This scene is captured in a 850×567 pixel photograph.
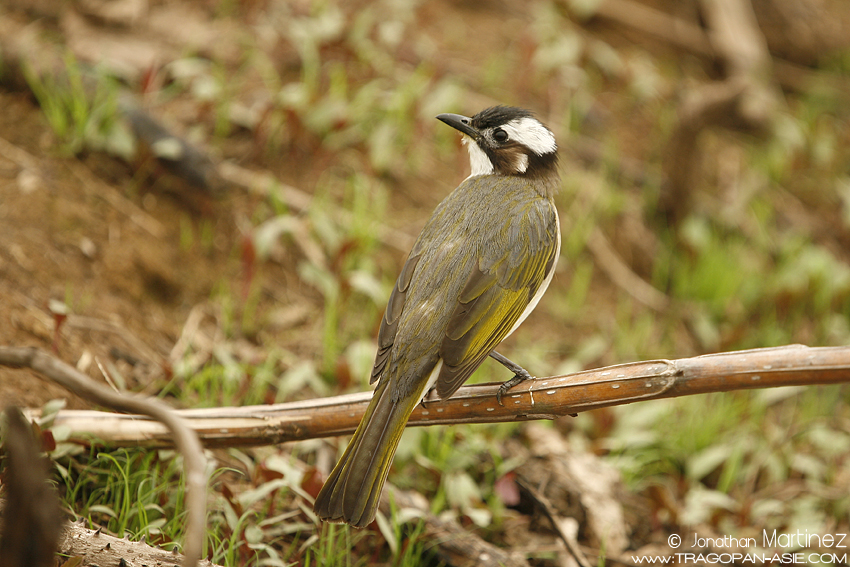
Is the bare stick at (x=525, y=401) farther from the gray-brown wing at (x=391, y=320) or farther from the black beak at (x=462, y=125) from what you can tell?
the black beak at (x=462, y=125)

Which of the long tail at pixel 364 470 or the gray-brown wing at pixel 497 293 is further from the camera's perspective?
the gray-brown wing at pixel 497 293

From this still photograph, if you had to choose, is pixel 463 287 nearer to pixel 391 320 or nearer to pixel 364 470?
pixel 391 320

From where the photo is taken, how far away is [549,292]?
586cm

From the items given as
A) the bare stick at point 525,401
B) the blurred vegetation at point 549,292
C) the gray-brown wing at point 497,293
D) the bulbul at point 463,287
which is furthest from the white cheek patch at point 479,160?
the bare stick at point 525,401

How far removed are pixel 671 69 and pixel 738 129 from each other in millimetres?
1142

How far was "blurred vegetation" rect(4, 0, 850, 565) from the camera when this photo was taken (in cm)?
363

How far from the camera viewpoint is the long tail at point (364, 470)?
2699 millimetres

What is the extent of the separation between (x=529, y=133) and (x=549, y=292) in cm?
222

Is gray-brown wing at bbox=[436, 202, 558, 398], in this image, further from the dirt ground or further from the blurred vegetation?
the dirt ground

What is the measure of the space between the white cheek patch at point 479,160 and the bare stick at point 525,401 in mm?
1465

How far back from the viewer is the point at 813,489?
4.64m

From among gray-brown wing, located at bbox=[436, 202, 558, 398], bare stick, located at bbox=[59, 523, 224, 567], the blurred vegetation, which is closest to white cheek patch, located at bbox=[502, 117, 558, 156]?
gray-brown wing, located at bbox=[436, 202, 558, 398]

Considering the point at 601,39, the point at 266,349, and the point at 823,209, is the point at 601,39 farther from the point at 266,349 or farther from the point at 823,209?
the point at 266,349

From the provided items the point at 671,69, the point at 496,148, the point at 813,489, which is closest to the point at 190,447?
the point at 496,148
